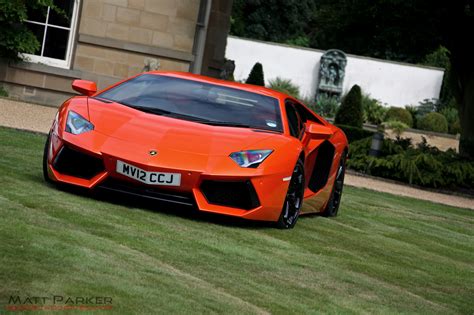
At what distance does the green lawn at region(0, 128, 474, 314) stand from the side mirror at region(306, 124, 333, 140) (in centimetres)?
80

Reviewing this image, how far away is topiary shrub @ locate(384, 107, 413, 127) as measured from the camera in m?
46.4

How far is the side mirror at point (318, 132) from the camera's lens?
10750 mm

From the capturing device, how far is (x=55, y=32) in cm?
2431

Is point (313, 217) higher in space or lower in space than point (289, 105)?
lower

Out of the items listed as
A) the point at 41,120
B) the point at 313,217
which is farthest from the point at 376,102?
the point at 313,217

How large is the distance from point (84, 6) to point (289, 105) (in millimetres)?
13705

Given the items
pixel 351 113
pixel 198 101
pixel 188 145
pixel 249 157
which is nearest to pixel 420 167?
pixel 351 113

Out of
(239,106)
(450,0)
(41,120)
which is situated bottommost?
(41,120)

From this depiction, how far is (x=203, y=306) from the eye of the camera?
5805mm

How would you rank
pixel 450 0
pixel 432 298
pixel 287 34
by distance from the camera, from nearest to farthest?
pixel 432 298 → pixel 450 0 → pixel 287 34

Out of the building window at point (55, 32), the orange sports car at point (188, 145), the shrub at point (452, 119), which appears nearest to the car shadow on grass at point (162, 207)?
the orange sports car at point (188, 145)

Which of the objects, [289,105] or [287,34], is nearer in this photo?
[289,105]

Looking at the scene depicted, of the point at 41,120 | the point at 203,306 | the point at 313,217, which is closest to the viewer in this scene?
the point at 203,306

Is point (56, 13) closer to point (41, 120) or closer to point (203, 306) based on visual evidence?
point (41, 120)
